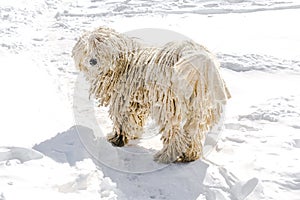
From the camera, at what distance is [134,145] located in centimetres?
421

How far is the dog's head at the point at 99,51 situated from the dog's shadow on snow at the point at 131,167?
665 mm

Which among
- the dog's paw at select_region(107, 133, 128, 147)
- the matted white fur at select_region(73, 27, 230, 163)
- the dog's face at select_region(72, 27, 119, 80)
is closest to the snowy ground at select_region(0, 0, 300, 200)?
the dog's paw at select_region(107, 133, 128, 147)

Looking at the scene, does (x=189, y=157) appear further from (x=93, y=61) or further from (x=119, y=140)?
(x=93, y=61)

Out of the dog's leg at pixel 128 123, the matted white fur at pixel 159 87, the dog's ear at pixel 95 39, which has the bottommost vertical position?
the dog's leg at pixel 128 123

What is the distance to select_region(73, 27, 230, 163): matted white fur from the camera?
348cm

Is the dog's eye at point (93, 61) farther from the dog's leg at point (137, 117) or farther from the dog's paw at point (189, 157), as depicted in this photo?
the dog's paw at point (189, 157)

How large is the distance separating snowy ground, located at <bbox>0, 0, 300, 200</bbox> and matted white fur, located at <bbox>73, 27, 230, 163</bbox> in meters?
0.23

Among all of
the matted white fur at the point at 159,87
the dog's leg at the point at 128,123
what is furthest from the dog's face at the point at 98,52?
the dog's leg at the point at 128,123

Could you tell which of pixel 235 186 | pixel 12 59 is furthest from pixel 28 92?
pixel 235 186

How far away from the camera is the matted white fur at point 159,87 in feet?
11.4

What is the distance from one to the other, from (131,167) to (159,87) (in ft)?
2.50

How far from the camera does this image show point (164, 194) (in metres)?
3.42

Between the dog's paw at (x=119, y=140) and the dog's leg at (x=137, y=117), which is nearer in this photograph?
the dog's leg at (x=137, y=117)

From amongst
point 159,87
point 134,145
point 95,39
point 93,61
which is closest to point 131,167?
point 134,145
